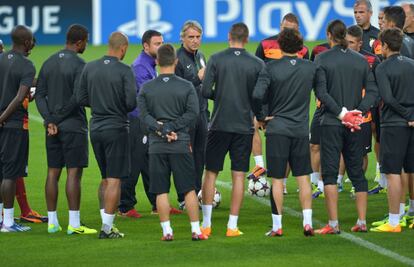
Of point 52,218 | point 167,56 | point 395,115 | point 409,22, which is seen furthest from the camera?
point 409,22

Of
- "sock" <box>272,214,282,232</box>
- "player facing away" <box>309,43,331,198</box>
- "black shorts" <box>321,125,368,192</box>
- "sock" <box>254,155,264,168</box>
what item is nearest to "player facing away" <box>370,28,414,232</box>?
"black shorts" <box>321,125,368,192</box>

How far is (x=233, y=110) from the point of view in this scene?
41.6 ft

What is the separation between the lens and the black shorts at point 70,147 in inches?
507

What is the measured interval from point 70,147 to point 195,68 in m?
2.11

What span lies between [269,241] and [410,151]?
76.0 inches

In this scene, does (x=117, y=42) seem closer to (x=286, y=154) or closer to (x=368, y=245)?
(x=286, y=154)

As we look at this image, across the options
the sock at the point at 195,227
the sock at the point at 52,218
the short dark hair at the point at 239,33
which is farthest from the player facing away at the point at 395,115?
the sock at the point at 52,218

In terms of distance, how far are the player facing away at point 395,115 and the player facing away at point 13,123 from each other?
3.94 metres

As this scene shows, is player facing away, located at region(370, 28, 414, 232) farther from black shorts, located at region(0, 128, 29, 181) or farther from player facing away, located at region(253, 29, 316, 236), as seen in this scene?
black shorts, located at region(0, 128, 29, 181)

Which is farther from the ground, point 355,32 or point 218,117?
point 355,32

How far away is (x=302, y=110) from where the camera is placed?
12.5 metres

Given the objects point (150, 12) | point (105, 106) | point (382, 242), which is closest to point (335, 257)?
point (382, 242)

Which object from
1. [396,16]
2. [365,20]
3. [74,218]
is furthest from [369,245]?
[365,20]

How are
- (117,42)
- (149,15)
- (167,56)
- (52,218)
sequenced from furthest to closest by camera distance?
(149,15)
(52,218)
(117,42)
(167,56)
